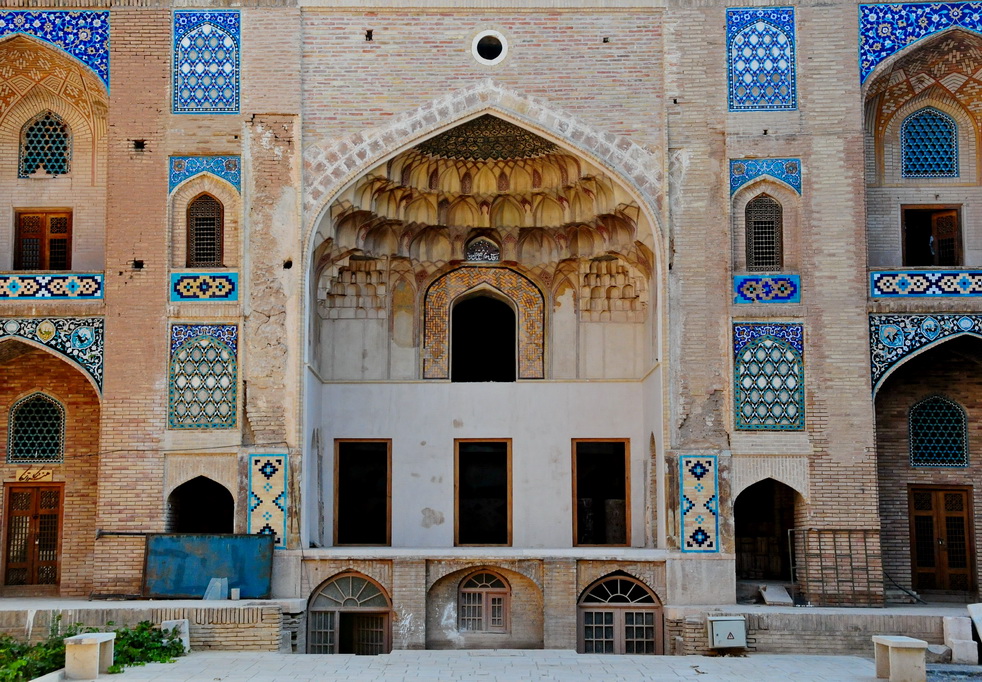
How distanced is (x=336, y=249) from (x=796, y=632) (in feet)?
18.8

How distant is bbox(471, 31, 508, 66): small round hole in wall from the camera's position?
38.9ft

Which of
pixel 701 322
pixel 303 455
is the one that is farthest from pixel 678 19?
pixel 303 455

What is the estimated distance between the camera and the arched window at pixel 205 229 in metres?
11.8

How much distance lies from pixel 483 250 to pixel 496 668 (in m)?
5.37

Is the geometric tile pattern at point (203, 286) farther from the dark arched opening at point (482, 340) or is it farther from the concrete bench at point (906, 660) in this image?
the concrete bench at point (906, 660)

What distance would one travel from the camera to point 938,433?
12.3m

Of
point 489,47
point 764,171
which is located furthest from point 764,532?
point 489,47

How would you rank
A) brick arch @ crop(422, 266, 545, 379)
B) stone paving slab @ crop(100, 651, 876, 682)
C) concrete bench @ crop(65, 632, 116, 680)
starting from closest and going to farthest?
concrete bench @ crop(65, 632, 116, 680)
stone paving slab @ crop(100, 651, 876, 682)
brick arch @ crop(422, 266, 545, 379)

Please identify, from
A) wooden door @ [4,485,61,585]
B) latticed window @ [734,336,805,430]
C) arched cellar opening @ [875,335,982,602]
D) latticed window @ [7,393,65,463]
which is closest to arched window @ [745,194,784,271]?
latticed window @ [734,336,805,430]

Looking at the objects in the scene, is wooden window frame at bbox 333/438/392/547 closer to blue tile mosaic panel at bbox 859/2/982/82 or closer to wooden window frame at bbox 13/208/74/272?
wooden window frame at bbox 13/208/74/272

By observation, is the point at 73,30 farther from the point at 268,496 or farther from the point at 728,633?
the point at 728,633

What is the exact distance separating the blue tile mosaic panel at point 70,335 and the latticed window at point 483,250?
13.4 ft

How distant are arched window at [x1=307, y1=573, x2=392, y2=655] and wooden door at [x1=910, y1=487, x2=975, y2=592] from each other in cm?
527

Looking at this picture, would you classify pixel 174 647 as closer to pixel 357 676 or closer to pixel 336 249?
pixel 357 676
